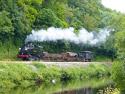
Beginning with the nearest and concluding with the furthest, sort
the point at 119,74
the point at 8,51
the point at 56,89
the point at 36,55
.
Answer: the point at 119,74
the point at 56,89
the point at 36,55
the point at 8,51

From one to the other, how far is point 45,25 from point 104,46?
1682 cm

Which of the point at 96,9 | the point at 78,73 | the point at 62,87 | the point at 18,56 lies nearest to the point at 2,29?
the point at 18,56

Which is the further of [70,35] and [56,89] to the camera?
[70,35]

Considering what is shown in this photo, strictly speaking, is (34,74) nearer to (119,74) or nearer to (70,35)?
(119,74)

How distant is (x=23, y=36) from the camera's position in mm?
66250

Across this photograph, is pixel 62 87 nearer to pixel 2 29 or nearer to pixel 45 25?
pixel 2 29

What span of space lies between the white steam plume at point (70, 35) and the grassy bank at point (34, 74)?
964 centimetres

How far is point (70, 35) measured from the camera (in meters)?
76.8

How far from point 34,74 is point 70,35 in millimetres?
29011

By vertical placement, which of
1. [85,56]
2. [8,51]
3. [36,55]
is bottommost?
[85,56]

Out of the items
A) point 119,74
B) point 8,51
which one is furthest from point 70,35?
point 119,74

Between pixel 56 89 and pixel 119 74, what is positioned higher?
pixel 119 74

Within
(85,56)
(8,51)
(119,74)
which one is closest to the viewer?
(119,74)

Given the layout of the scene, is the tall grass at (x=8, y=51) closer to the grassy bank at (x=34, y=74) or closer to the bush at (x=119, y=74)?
the grassy bank at (x=34, y=74)
